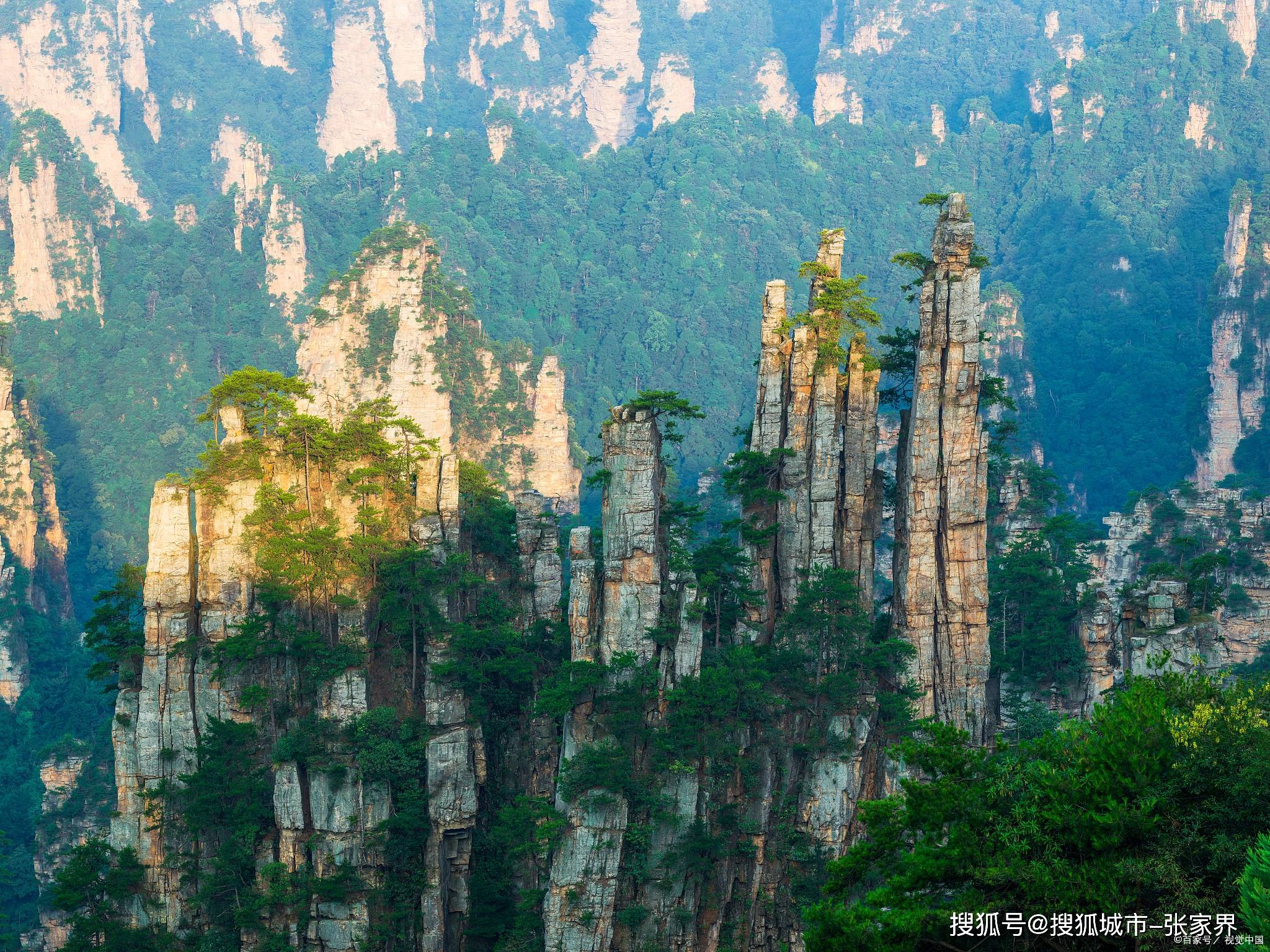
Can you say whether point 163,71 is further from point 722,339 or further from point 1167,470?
point 1167,470

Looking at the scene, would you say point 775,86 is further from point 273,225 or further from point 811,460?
point 811,460

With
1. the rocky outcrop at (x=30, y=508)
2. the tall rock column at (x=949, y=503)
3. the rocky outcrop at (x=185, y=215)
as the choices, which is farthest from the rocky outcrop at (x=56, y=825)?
the rocky outcrop at (x=185, y=215)

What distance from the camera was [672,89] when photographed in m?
160

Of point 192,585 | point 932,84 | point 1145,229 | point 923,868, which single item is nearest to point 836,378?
point 192,585

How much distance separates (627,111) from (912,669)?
136041 mm

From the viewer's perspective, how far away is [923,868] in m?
21.7

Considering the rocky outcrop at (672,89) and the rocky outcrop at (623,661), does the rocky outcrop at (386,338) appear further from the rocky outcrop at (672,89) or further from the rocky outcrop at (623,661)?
the rocky outcrop at (672,89)

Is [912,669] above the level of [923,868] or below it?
above

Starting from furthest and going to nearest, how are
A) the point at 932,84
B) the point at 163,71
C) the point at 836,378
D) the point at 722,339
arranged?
the point at 163,71
the point at 932,84
the point at 722,339
the point at 836,378

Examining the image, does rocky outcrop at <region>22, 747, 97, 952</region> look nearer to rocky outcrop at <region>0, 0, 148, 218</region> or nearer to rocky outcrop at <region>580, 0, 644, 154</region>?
rocky outcrop at <region>0, 0, 148, 218</region>

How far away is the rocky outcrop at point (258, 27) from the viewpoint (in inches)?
6949

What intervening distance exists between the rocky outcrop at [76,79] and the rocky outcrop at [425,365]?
74110mm

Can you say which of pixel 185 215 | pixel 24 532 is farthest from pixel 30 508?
pixel 185 215

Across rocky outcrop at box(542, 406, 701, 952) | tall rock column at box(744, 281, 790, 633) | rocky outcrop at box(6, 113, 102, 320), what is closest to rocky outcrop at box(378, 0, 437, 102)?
rocky outcrop at box(6, 113, 102, 320)
